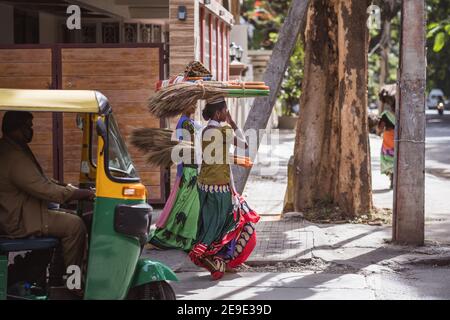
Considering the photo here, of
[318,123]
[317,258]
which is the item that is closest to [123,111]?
[318,123]

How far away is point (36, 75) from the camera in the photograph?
13.0m

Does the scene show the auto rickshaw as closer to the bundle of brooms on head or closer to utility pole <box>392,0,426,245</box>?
the bundle of brooms on head

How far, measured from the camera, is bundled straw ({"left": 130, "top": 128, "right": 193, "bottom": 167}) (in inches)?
332

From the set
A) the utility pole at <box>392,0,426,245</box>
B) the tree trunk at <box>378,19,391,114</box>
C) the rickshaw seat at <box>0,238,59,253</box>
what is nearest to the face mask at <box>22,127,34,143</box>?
the rickshaw seat at <box>0,238,59,253</box>

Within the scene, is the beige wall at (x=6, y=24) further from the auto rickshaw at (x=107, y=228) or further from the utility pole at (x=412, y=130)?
the auto rickshaw at (x=107, y=228)

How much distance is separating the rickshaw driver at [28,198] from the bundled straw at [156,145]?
1.87 metres

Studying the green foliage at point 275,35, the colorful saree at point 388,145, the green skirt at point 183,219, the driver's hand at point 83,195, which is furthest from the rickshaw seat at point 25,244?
the green foliage at point 275,35

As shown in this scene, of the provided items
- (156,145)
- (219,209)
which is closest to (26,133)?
(156,145)

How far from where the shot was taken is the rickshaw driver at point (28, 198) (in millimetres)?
6457

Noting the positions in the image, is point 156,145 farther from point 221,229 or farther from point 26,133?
point 26,133

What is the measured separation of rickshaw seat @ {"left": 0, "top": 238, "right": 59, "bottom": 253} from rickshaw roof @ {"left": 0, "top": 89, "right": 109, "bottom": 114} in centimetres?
91

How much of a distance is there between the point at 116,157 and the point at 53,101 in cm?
58
